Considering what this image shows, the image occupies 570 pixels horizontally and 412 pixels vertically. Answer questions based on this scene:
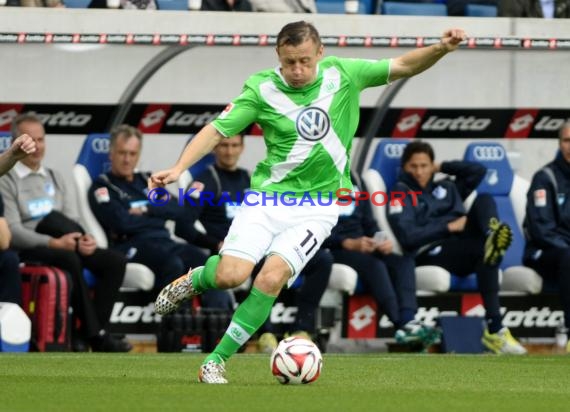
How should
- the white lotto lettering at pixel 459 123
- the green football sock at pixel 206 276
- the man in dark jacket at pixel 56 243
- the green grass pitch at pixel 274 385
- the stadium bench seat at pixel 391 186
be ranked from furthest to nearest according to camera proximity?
the white lotto lettering at pixel 459 123 → the stadium bench seat at pixel 391 186 → the man in dark jacket at pixel 56 243 → the green football sock at pixel 206 276 → the green grass pitch at pixel 274 385

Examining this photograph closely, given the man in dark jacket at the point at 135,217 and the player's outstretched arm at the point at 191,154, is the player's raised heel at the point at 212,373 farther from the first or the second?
the man in dark jacket at the point at 135,217

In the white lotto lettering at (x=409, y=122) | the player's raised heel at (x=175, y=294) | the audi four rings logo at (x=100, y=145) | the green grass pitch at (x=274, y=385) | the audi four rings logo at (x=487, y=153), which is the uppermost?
the white lotto lettering at (x=409, y=122)

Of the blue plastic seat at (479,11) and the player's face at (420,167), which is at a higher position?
the blue plastic seat at (479,11)

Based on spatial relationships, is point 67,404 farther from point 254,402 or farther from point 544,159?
point 544,159

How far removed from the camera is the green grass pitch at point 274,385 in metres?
7.69

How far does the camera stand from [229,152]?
1347cm

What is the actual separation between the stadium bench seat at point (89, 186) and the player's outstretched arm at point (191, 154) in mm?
4198

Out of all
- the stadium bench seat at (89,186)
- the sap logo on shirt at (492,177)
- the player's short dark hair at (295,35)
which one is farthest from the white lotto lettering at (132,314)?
the player's short dark hair at (295,35)

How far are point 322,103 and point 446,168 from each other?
192 inches

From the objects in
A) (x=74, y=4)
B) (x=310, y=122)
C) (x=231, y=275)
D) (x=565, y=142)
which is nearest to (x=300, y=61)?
(x=310, y=122)

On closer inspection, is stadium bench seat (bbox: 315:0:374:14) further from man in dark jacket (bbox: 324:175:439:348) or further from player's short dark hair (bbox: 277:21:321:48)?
player's short dark hair (bbox: 277:21:321:48)

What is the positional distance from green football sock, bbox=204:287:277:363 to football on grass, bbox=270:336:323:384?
0.20 meters

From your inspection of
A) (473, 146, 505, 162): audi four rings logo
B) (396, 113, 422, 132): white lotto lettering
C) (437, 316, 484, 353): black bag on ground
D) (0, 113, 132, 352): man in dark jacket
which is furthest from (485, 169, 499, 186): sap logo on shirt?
(0, 113, 132, 352): man in dark jacket

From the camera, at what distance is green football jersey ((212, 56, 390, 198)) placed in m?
9.35
